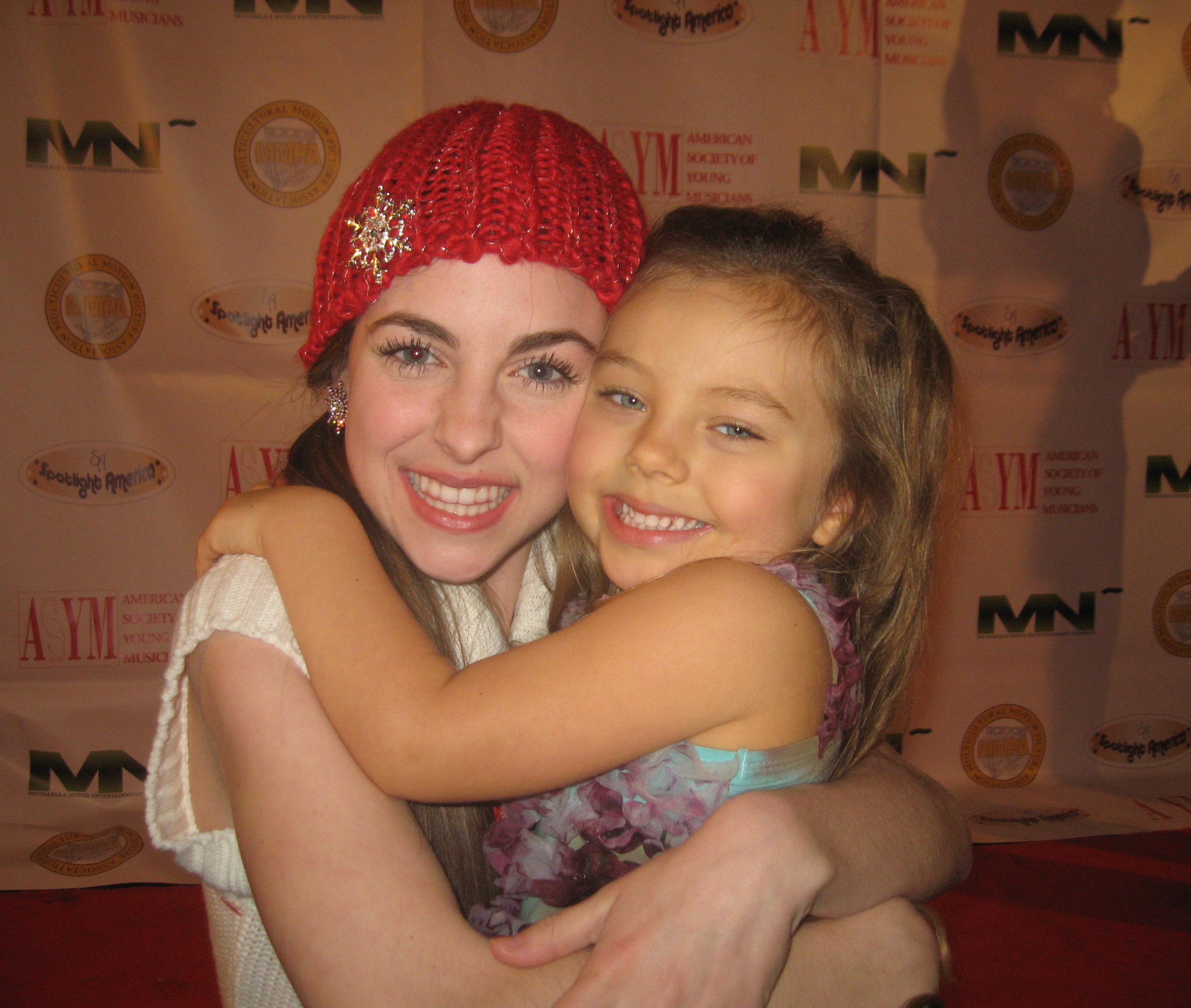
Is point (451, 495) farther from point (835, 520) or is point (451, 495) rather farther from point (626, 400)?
point (835, 520)

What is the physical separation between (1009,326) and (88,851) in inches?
190

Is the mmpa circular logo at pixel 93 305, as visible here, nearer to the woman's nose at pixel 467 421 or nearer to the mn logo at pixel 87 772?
the mn logo at pixel 87 772

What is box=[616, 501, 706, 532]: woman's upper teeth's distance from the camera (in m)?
1.24

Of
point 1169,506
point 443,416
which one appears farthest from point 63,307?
point 1169,506

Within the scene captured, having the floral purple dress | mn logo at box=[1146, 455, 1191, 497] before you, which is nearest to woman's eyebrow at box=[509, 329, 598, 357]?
the floral purple dress

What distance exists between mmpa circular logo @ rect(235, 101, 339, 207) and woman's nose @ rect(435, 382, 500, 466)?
275 centimetres

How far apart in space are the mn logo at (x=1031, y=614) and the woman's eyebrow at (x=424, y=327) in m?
3.55

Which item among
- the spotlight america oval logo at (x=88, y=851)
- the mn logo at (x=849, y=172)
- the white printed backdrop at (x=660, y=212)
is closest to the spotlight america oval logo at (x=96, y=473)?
the white printed backdrop at (x=660, y=212)

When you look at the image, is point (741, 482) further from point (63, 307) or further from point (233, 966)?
point (63, 307)

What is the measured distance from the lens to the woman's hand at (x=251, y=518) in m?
1.14

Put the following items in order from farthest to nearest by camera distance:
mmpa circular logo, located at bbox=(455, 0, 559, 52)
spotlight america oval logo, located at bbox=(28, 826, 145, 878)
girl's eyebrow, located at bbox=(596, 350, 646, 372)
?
mmpa circular logo, located at bbox=(455, 0, 559, 52) < spotlight america oval logo, located at bbox=(28, 826, 145, 878) < girl's eyebrow, located at bbox=(596, 350, 646, 372)

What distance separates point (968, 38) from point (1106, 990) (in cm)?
401

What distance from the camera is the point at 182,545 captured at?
349 cm

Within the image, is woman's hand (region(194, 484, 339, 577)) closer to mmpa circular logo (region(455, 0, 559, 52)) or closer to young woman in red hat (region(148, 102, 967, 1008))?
young woman in red hat (region(148, 102, 967, 1008))
